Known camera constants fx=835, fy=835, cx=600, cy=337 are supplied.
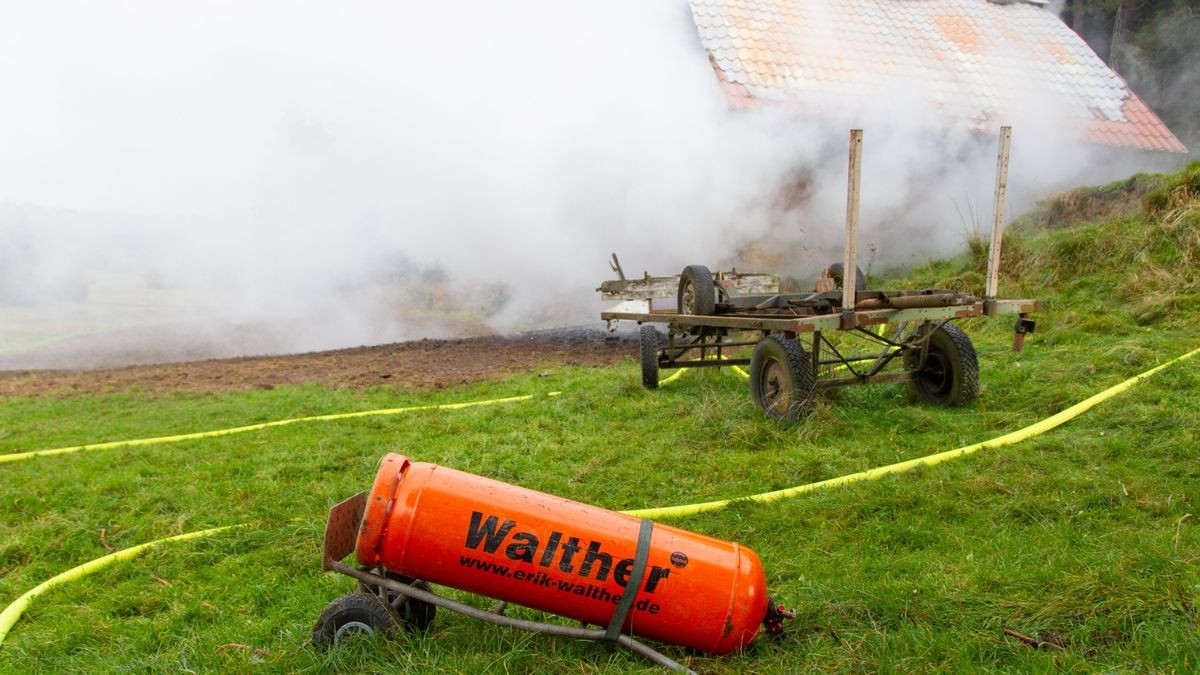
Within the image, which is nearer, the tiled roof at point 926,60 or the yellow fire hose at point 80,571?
the yellow fire hose at point 80,571

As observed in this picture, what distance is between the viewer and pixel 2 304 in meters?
14.7

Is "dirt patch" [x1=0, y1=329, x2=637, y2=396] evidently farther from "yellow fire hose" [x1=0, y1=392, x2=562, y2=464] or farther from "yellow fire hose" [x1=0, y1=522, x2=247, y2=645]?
"yellow fire hose" [x1=0, y1=522, x2=247, y2=645]

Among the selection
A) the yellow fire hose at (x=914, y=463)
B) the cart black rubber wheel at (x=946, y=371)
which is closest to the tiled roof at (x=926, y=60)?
the cart black rubber wheel at (x=946, y=371)

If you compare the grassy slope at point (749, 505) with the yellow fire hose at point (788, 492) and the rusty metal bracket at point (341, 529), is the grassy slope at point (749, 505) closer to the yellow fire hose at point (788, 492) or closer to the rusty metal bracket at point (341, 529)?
the yellow fire hose at point (788, 492)

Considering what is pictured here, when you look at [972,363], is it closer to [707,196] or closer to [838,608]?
[838,608]

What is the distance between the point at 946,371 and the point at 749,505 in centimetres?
286

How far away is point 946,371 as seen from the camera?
6.57m

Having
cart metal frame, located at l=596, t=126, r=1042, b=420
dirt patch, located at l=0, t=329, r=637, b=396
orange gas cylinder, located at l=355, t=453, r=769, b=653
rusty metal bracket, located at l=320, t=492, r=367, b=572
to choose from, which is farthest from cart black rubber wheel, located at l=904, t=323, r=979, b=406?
rusty metal bracket, located at l=320, t=492, r=367, b=572

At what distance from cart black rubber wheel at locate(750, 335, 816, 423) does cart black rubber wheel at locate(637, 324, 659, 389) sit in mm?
1659

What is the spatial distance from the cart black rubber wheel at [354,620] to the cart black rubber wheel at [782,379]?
3740 millimetres

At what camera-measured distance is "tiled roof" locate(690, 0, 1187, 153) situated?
14.0 m

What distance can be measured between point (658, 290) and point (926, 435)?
580 cm

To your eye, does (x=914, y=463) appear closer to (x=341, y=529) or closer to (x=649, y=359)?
(x=341, y=529)

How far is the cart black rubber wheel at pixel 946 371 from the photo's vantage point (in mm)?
6398
